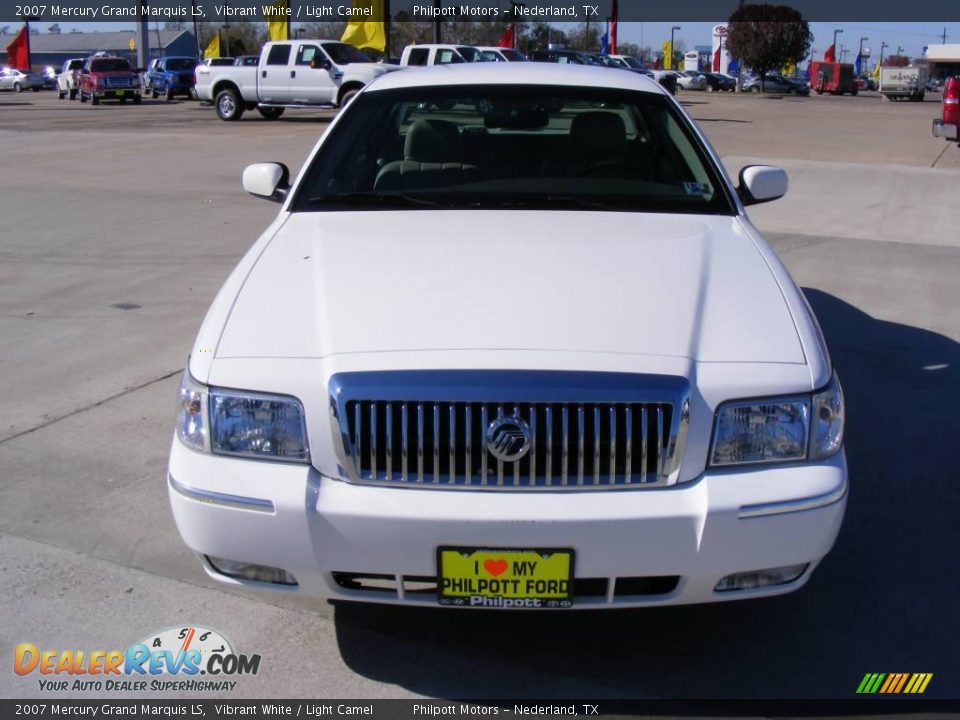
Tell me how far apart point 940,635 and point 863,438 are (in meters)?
1.69

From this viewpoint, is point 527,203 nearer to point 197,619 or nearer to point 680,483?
point 680,483

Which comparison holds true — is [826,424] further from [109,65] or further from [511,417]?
[109,65]

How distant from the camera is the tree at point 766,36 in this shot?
65.5 m

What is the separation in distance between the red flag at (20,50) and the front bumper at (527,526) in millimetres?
57025

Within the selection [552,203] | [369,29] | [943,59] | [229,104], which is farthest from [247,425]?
[943,59]

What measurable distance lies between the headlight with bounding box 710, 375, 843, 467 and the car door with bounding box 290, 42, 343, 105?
77.3 feet

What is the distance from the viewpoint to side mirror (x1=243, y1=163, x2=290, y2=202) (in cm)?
470

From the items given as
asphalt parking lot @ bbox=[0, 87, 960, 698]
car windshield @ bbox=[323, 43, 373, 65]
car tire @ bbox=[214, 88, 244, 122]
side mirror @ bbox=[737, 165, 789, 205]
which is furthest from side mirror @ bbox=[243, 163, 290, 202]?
car tire @ bbox=[214, 88, 244, 122]

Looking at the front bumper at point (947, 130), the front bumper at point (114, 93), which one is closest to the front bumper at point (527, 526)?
the front bumper at point (947, 130)

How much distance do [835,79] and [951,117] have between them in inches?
2141

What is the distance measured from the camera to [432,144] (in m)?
4.61

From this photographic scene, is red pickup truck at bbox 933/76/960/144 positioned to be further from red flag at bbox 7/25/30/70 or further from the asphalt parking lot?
red flag at bbox 7/25/30/70

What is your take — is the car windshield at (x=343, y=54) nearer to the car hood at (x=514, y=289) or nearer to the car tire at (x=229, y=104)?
the car tire at (x=229, y=104)

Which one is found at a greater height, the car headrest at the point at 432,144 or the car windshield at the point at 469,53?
the car windshield at the point at 469,53
